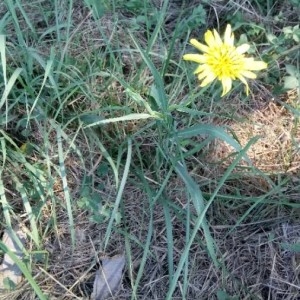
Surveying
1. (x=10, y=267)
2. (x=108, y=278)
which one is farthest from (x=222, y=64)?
Answer: (x=10, y=267)

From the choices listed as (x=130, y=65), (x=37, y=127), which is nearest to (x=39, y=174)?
(x=37, y=127)

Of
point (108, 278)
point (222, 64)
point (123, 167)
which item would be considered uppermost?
point (222, 64)

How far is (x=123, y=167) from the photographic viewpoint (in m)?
1.64

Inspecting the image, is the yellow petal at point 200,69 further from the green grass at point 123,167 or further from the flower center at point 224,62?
the green grass at point 123,167

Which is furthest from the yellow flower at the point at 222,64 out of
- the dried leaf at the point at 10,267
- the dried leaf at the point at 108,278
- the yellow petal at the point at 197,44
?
the dried leaf at the point at 10,267

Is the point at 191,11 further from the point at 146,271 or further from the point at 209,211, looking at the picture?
the point at 146,271

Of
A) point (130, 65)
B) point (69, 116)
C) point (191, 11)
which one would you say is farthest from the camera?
point (191, 11)

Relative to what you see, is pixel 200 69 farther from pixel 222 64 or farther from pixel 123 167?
pixel 123 167

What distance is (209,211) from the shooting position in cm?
163

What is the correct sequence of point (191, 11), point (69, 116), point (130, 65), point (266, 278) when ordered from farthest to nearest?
point (191, 11)
point (130, 65)
point (69, 116)
point (266, 278)

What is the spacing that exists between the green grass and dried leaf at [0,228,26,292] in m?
0.03

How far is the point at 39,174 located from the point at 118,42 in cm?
48

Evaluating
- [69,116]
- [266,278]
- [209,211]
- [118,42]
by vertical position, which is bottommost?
[266,278]

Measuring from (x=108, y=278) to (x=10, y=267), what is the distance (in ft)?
0.90
